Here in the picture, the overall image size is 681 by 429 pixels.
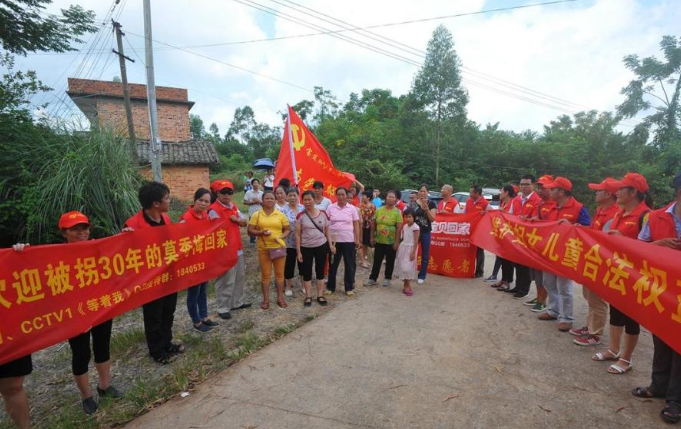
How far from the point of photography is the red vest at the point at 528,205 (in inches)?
202

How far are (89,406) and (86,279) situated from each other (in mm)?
1029

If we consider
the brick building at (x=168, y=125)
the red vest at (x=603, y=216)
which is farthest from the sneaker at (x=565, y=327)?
the brick building at (x=168, y=125)

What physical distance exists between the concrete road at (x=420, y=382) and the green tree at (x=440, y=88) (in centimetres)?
2547

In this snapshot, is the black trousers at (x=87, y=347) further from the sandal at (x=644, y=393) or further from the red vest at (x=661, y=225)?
the red vest at (x=661, y=225)

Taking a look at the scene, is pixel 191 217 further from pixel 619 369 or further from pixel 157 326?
pixel 619 369

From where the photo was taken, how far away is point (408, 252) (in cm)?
557

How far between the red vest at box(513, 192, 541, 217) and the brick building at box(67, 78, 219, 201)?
45.9ft

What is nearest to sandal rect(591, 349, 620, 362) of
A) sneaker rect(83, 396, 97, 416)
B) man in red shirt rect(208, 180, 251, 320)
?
man in red shirt rect(208, 180, 251, 320)

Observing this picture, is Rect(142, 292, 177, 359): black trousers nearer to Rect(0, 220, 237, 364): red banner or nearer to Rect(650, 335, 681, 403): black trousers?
Rect(0, 220, 237, 364): red banner

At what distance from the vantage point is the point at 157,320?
361 centimetres

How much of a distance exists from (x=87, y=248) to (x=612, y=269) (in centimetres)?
475

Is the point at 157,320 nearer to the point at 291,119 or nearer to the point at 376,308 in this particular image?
the point at 376,308

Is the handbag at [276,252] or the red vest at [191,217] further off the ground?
the red vest at [191,217]

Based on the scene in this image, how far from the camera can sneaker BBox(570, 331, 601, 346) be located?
3805 millimetres
